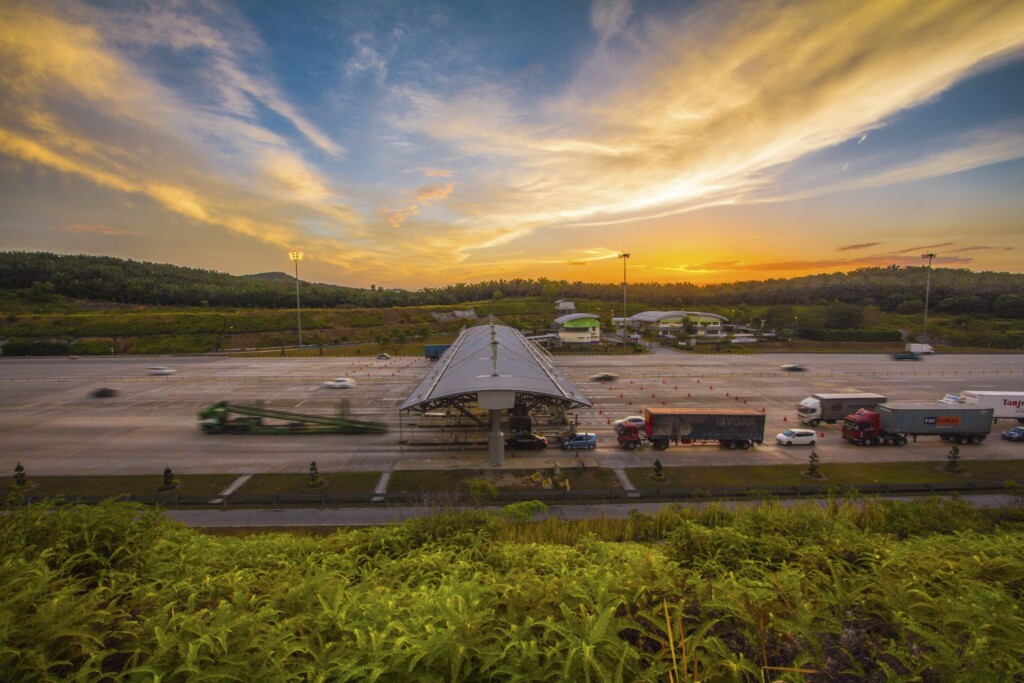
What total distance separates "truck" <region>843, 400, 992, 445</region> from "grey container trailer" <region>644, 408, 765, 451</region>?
306 inches

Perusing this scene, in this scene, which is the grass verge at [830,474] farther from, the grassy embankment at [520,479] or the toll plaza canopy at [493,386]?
the toll plaza canopy at [493,386]

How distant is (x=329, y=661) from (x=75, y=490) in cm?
2696

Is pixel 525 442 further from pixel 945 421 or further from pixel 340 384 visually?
pixel 945 421

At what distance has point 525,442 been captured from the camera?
28.0m

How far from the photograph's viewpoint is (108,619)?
5.41m

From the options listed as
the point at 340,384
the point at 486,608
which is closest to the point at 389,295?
the point at 340,384

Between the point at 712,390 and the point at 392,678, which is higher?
the point at 392,678

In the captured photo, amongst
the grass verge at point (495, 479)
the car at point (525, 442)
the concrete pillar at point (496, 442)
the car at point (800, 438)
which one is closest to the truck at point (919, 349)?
the car at point (800, 438)

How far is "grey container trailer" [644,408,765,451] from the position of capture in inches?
1102

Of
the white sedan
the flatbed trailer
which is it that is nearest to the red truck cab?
the flatbed trailer

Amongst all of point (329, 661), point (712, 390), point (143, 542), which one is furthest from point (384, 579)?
point (712, 390)

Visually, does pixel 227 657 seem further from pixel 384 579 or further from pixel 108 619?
pixel 384 579

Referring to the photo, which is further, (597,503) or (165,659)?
(597,503)

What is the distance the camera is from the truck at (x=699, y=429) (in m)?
28.0
